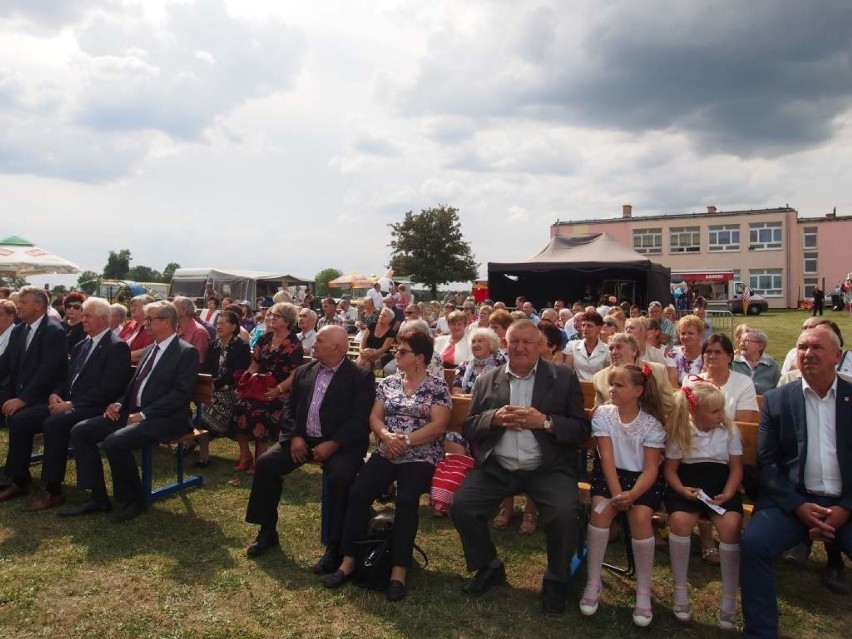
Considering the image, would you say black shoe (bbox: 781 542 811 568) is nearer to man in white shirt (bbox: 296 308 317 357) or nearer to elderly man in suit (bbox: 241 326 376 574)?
elderly man in suit (bbox: 241 326 376 574)

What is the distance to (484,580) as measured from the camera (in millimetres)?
3430

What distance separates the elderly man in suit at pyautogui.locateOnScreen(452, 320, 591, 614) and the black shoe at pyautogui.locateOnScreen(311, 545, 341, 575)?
786 millimetres

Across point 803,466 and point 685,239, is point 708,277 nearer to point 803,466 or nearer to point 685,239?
point 685,239

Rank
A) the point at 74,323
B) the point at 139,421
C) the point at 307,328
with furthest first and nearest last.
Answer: the point at 74,323
the point at 307,328
the point at 139,421

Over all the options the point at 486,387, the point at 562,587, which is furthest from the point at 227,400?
the point at 562,587

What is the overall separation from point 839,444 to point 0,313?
653 centimetres

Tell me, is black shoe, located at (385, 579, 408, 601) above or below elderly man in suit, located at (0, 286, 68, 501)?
below

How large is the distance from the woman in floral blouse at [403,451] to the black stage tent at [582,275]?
11841 millimetres

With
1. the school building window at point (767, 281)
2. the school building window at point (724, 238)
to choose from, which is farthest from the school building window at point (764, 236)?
the school building window at point (767, 281)

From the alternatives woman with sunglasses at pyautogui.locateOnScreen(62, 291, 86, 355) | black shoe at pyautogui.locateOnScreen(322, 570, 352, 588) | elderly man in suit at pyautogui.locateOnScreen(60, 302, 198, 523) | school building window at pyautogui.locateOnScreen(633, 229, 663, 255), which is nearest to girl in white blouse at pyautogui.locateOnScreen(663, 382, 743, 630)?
black shoe at pyautogui.locateOnScreen(322, 570, 352, 588)

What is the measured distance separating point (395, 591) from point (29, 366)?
382 cm

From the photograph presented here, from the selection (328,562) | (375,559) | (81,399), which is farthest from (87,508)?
(375,559)

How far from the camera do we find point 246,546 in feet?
13.2

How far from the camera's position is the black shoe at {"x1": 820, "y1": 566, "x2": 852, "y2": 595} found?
3.47 meters
